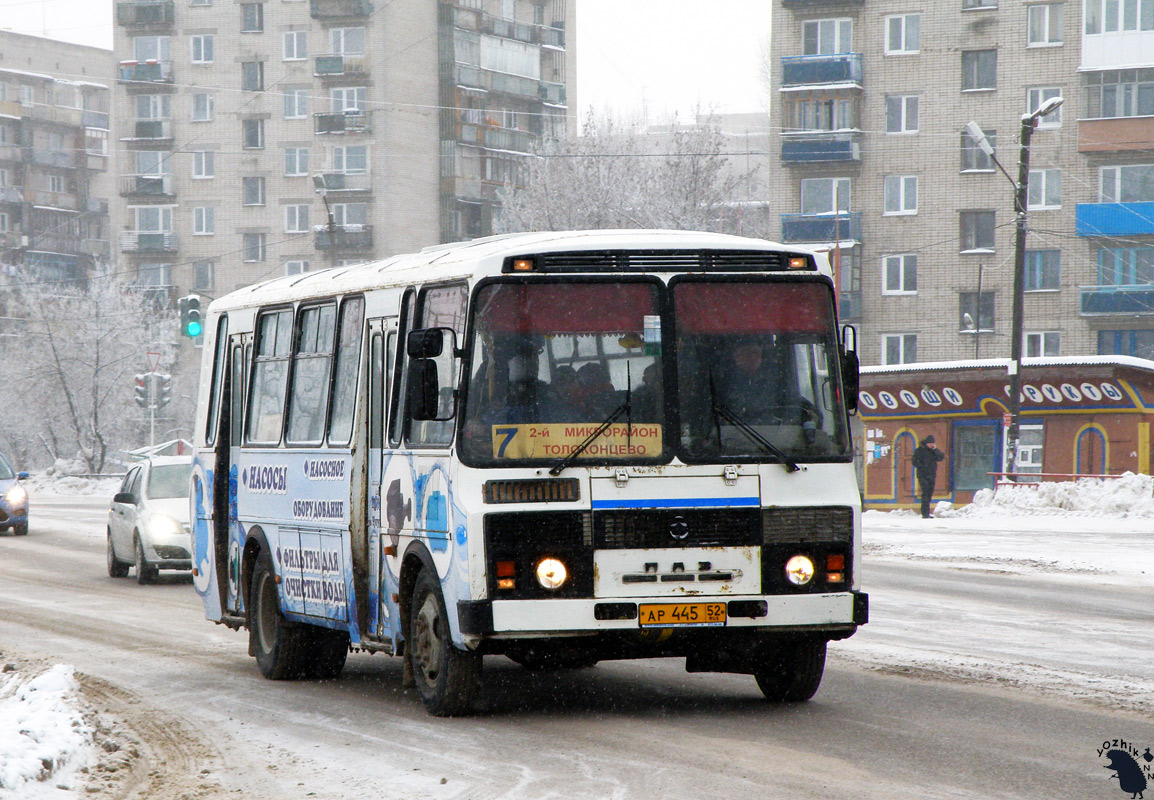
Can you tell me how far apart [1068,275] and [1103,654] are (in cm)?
4856

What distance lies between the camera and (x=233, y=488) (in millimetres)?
13117

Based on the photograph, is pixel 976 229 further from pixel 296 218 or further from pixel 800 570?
pixel 800 570

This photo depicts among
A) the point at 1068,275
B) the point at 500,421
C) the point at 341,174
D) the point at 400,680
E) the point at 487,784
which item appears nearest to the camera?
the point at 487,784

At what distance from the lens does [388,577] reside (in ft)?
34.0

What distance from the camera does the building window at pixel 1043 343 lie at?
193ft

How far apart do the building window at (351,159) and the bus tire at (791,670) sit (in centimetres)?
7115

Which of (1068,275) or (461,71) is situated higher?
(461,71)

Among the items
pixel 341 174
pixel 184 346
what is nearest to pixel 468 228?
pixel 341 174

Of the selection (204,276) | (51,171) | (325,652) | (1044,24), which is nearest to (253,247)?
(204,276)

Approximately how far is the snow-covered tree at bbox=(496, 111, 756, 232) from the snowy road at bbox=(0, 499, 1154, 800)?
150 feet

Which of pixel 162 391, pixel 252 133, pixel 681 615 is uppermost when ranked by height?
pixel 252 133

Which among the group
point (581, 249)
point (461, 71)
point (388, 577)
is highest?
point (461, 71)

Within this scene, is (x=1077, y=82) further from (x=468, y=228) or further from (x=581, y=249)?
(x=581, y=249)

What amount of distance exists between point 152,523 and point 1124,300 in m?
43.1
